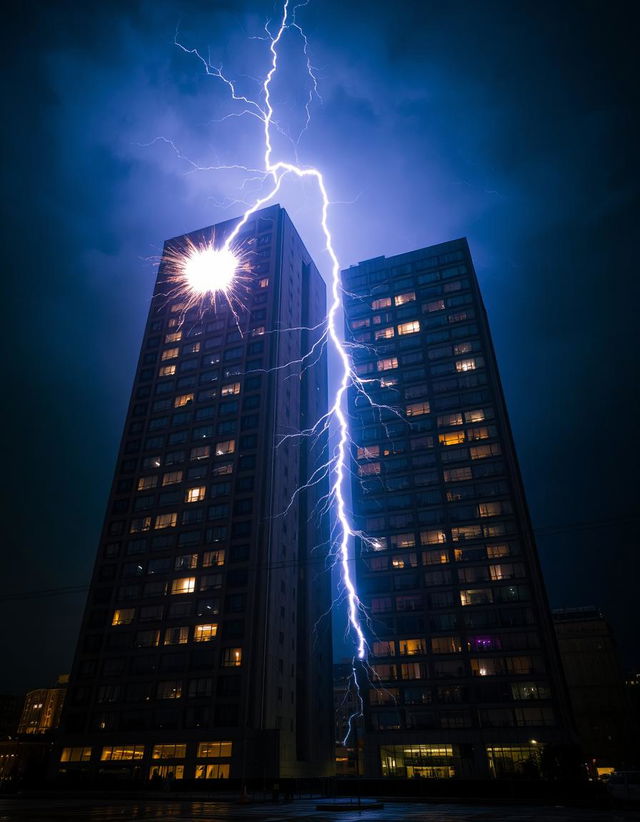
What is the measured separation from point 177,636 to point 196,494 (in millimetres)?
15763

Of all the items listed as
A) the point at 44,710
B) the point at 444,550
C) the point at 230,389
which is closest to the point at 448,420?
the point at 444,550

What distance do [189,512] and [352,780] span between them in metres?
35.7

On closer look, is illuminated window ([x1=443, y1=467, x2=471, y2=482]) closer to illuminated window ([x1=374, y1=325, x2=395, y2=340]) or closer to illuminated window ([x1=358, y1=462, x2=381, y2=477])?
illuminated window ([x1=358, y1=462, x2=381, y2=477])

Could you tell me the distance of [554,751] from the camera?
4506 centimetres

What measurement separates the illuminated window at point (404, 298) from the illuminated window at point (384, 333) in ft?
14.6

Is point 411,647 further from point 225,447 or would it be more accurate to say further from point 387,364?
point 387,364

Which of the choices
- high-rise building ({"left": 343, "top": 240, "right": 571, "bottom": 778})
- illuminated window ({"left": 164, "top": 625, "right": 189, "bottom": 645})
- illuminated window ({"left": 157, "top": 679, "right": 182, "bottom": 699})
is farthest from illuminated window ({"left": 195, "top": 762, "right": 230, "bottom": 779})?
high-rise building ({"left": 343, "top": 240, "right": 571, "bottom": 778})

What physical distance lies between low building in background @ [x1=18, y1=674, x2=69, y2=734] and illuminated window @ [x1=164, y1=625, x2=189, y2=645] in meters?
75.7

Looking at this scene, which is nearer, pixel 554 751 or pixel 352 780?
pixel 352 780

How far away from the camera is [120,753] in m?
52.0

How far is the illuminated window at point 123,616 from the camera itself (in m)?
58.8

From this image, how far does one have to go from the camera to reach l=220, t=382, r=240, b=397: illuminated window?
69875 millimetres

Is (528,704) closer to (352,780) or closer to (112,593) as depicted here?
(352,780)

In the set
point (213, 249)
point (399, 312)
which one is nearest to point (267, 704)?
point (399, 312)
